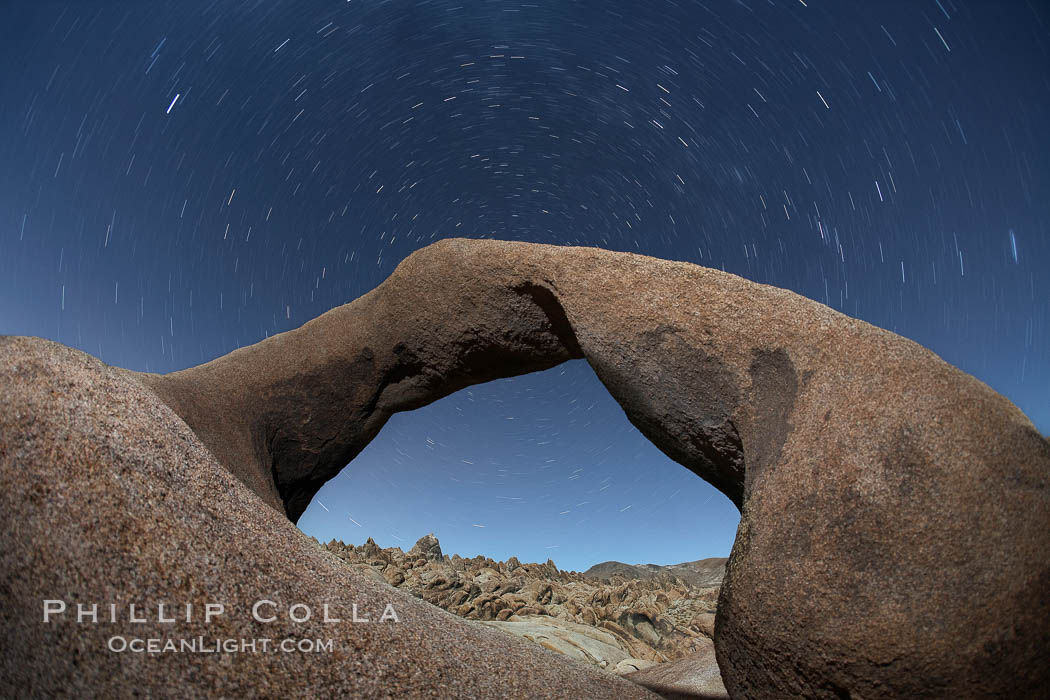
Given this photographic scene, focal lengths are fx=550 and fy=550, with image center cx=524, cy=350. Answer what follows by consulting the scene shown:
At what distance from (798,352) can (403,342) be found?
3.99m

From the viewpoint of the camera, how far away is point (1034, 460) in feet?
9.98

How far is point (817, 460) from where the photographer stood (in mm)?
3273

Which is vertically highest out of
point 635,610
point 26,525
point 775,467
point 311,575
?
point 775,467

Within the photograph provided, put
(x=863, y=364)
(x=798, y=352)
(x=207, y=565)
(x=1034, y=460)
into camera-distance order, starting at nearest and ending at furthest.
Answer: (x=207, y=565), (x=1034, y=460), (x=863, y=364), (x=798, y=352)

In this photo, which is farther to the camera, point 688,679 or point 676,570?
point 676,570

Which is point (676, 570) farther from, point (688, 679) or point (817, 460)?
point (817, 460)

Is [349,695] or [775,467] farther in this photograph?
[775,467]

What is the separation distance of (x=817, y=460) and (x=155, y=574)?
348 cm

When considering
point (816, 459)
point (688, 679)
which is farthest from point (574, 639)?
point (816, 459)

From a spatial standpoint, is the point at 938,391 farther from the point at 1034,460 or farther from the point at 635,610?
the point at 635,610

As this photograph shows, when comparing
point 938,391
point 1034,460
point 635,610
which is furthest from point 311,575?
point 635,610

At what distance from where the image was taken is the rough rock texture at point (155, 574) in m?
2.21

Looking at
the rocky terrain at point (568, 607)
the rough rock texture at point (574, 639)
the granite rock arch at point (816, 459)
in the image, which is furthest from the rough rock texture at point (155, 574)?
the rough rock texture at point (574, 639)

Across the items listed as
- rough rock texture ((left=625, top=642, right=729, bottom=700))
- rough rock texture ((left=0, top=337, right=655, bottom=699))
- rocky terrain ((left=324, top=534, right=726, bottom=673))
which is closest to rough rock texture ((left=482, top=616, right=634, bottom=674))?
rocky terrain ((left=324, top=534, right=726, bottom=673))
